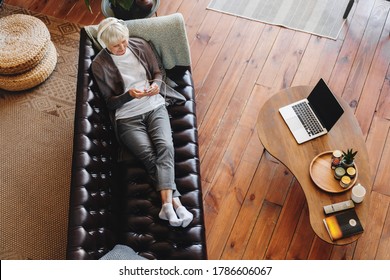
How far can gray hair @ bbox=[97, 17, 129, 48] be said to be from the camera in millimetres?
2598

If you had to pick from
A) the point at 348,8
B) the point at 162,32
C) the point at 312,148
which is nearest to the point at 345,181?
A: the point at 312,148

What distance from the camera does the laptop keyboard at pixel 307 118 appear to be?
8.91ft

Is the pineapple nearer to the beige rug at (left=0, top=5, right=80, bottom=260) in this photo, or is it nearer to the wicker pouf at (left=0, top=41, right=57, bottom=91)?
the beige rug at (left=0, top=5, right=80, bottom=260)

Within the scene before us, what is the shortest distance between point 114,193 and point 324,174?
110cm

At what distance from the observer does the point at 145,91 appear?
2746mm

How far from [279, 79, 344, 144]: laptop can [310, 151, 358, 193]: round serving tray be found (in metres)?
0.13

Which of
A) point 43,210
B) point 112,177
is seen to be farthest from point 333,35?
point 43,210

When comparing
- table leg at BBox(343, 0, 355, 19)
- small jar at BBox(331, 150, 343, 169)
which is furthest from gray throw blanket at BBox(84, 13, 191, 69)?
table leg at BBox(343, 0, 355, 19)

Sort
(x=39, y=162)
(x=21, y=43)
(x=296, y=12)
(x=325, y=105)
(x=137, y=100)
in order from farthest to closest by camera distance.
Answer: (x=296, y=12), (x=21, y=43), (x=39, y=162), (x=137, y=100), (x=325, y=105)

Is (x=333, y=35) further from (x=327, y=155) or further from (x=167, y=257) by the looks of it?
(x=167, y=257)

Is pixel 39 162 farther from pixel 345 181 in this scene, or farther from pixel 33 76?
pixel 345 181

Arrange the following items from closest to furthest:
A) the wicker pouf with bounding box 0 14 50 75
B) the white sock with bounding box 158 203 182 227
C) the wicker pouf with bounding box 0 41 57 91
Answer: the white sock with bounding box 158 203 182 227 → the wicker pouf with bounding box 0 14 50 75 → the wicker pouf with bounding box 0 41 57 91

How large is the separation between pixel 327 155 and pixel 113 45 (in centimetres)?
127

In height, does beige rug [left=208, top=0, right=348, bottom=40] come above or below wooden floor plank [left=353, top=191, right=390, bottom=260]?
above
